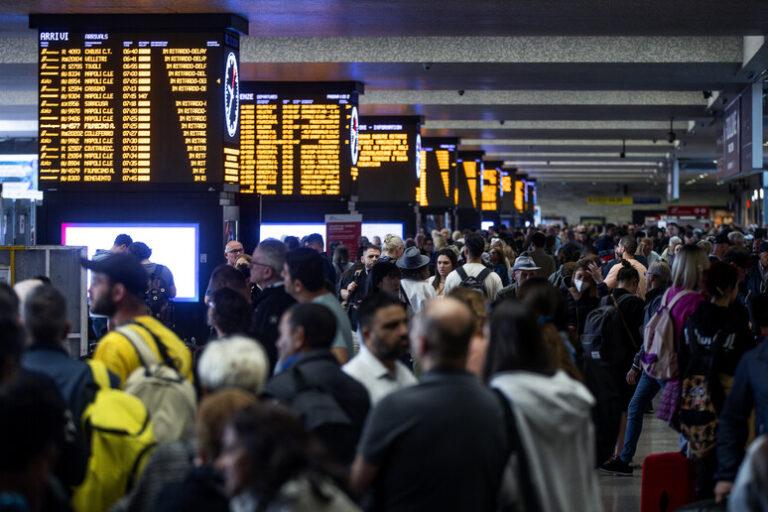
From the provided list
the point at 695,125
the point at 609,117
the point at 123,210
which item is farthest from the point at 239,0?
the point at 695,125

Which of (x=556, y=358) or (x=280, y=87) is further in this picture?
(x=280, y=87)

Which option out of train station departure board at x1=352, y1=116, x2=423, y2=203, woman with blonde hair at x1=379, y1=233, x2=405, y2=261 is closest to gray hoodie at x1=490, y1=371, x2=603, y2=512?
woman with blonde hair at x1=379, y1=233, x2=405, y2=261

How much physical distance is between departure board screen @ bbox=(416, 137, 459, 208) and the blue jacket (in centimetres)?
2127

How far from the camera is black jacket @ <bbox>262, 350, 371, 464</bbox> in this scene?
403cm

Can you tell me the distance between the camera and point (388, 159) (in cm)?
2114

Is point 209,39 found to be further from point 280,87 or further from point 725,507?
point 725,507

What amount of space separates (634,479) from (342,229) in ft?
22.4

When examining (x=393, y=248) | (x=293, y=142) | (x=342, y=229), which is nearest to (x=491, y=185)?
(x=293, y=142)

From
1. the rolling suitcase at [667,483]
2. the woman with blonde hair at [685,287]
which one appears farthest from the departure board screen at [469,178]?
the rolling suitcase at [667,483]

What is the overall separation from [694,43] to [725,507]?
1137cm

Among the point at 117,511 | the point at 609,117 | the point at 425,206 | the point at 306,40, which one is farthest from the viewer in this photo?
the point at 425,206

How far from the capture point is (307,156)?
1583 centimetres

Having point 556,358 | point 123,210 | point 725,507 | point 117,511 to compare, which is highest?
point 123,210

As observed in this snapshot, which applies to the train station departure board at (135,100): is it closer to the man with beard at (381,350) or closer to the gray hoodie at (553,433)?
the man with beard at (381,350)
